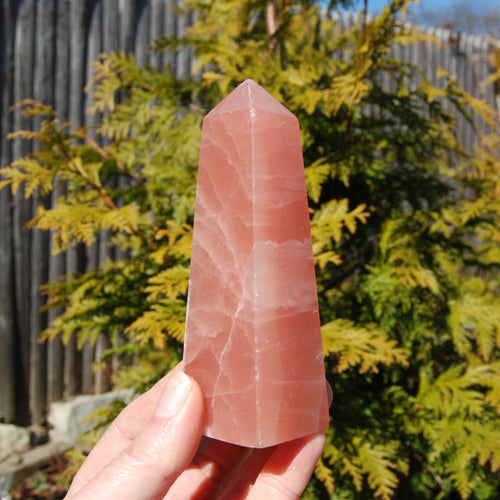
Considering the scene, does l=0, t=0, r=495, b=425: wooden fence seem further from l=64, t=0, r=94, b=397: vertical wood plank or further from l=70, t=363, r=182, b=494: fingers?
l=70, t=363, r=182, b=494: fingers

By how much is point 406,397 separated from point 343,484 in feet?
1.87

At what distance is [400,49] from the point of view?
19.4ft

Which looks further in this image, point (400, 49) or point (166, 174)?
point (400, 49)

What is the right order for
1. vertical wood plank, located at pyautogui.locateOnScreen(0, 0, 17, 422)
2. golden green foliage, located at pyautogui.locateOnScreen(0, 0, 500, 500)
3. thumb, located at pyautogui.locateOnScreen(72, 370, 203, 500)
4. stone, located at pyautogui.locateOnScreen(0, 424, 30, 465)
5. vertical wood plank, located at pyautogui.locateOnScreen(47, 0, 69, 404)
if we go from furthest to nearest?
vertical wood plank, located at pyautogui.locateOnScreen(47, 0, 69, 404) → vertical wood plank, located at pyautogui.locateOnScreen(0, 0, 17, 422) → stone, located at pyautogui.locateOnScreen(0, 424, 30, 465) → golden green foliage, located at pyautogui.locateOnScreen(0, 0, 500, 500) → thumb, located at pyautogui.locateOnScreen(72, 370, 203, 500)

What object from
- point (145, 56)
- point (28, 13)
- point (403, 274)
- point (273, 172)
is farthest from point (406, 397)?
point (28, 13)

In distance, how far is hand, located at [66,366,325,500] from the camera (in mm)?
1218

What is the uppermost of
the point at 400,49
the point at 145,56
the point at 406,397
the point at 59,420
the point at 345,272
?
the point at 400,49

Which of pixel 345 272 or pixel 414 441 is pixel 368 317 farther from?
pixel 414 441

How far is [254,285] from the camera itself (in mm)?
1273

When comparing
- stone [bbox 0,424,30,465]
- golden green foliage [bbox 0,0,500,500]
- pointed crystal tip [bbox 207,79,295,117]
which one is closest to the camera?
pointed crystal tip [bbox 207,79,295,117]

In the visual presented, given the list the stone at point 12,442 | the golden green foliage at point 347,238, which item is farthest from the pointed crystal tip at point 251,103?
the stone at point 12,442

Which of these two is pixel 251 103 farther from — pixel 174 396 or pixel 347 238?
pixel 347 238

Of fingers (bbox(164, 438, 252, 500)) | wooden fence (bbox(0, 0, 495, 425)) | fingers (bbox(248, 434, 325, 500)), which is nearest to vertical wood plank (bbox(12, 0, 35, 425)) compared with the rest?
wooden fence (bbox(0, 0, 495, 425))

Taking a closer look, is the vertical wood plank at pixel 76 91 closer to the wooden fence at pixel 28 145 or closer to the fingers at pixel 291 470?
the wooden fence at pixel 28 145
